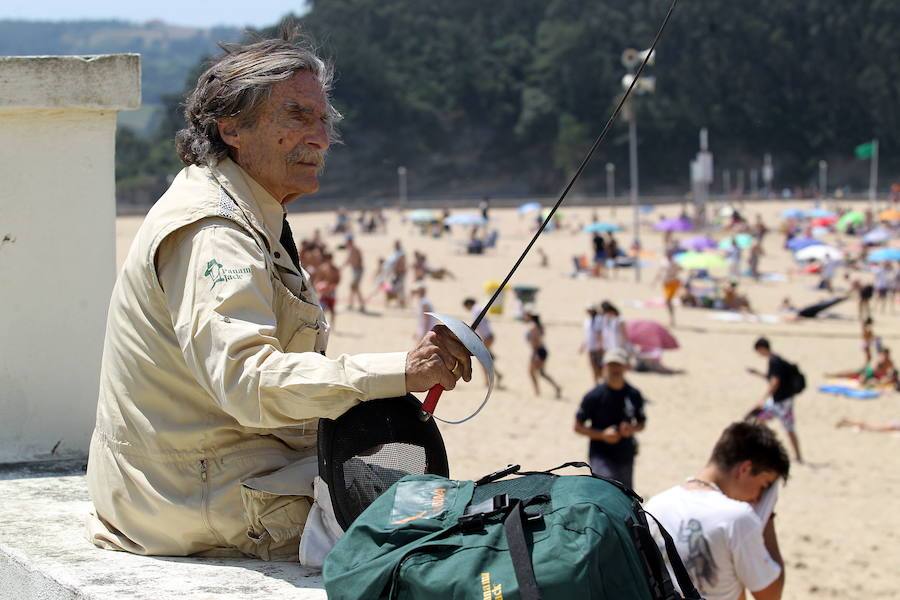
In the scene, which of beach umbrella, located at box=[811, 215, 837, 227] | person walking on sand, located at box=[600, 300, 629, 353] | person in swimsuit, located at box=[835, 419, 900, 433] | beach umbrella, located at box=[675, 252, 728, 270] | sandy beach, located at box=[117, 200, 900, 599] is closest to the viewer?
sandy beach, located at box=[117, 200, 900, 599]

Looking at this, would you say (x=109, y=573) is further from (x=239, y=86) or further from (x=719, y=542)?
(x=719, y=542)

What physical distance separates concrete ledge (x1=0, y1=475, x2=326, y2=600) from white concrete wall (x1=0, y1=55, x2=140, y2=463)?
0.75 m

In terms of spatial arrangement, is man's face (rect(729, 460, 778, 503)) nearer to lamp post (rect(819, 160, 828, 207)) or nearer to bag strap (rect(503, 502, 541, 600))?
bag strap (rect(503, 502, 541, 600))

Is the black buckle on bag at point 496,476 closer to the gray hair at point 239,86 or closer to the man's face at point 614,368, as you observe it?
the gray hair at point 239,86

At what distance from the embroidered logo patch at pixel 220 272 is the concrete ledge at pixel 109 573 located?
532mm

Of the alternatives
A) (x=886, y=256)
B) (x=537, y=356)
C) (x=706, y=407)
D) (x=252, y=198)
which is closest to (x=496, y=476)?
(x=252, y=198)

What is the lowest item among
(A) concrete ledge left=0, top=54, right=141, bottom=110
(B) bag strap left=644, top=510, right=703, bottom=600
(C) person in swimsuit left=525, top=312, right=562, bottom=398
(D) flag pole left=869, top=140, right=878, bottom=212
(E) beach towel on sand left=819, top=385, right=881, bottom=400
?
(E) beach towel on sand left=819, top=385, right=881, bottom=400

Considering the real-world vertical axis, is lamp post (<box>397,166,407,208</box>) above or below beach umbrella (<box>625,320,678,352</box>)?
above

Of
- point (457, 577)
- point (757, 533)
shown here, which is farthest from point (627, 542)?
point (757, 533)

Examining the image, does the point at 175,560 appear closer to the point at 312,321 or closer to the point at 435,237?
the point at 312,321

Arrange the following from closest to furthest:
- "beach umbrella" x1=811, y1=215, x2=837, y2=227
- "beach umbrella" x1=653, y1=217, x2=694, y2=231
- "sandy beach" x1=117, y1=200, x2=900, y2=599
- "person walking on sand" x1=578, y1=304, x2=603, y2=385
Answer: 1. "sandy beach" x1=117, y1=200, x2=900, y2=599
2. "person walking on sand" x1=578, y1=304, x2=603, y2=385
3. "beach umbrella" x1=653, y1=217, x2=694, y2=231
4. "beach umbrella" x1=811, y1=215, x2=837, y2=227

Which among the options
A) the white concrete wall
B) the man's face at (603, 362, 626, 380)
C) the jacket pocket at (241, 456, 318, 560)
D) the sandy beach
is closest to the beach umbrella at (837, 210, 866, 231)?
the sandy beach

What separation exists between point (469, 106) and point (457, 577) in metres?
88.3

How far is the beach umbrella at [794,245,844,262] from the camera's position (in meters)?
26.8
